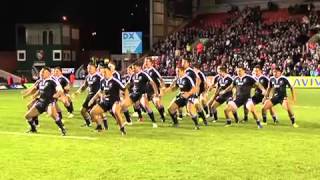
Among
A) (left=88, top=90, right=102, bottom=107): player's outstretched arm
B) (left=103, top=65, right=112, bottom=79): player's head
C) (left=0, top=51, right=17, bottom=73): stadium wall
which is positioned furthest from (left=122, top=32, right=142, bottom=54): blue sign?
(left=103, top=65, right=112, bottom=79): player's head

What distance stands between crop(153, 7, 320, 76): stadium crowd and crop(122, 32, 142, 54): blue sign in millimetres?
2816

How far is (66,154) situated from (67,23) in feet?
169

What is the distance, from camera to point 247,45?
2124 inches

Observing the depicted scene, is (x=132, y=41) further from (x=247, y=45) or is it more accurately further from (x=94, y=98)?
(x=94, y=98)

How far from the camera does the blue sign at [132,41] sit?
53.7 meters

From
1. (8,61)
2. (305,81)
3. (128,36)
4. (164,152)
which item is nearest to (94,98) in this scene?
(164,152)

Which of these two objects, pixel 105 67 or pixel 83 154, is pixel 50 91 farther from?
pixel 83 154

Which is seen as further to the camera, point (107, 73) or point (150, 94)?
point (150, 94)

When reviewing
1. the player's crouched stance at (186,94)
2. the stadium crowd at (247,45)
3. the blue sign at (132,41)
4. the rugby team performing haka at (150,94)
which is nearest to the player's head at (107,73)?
the rugby team performing haka at (150,94)

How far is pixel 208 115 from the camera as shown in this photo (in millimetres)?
23188

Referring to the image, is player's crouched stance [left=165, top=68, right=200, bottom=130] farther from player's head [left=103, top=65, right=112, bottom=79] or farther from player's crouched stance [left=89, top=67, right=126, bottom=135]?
player's head [left=103, top=65, right=112, bottom=79]

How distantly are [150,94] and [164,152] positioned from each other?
8.65 meters

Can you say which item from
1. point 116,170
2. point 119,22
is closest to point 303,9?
point 119,22

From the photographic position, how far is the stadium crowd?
47688mm
